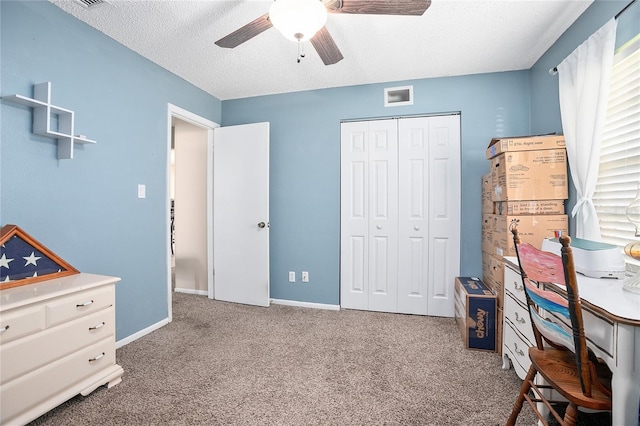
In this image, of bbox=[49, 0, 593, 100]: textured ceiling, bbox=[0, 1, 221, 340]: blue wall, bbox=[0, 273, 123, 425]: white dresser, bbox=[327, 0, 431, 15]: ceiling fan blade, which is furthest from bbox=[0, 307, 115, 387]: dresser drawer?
bbox=[327, 0, 431, 15]: ceiling fan blade

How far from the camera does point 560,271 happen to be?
1.01 m

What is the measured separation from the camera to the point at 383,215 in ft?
9.70

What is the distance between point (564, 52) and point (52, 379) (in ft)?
12.8

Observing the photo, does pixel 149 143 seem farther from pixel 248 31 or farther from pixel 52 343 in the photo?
pixel 52 343

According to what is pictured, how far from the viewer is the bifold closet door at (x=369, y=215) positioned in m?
2.93

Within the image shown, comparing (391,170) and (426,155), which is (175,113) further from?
(426,155)

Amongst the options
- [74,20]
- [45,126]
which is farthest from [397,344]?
[74,20]

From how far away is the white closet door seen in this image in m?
2.77

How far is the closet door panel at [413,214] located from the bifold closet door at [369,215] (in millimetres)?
65

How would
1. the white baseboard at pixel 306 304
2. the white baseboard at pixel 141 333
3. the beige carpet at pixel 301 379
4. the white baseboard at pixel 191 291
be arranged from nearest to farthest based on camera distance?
the beige carpet at pixel 301 379 → the white baseboard at pixel 141 333 → the white baseboard at pixel 306 304 → the white baseboard at pixel 191 291

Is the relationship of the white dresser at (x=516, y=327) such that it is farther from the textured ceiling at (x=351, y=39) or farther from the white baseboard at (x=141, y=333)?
the white baseboard at (x=141, y=333)

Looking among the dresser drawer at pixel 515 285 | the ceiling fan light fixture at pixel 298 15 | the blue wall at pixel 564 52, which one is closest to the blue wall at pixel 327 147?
the blue wall at pixel 564 52

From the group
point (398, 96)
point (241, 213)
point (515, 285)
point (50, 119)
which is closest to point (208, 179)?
point (241, 213)

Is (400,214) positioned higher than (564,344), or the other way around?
(400,214)
